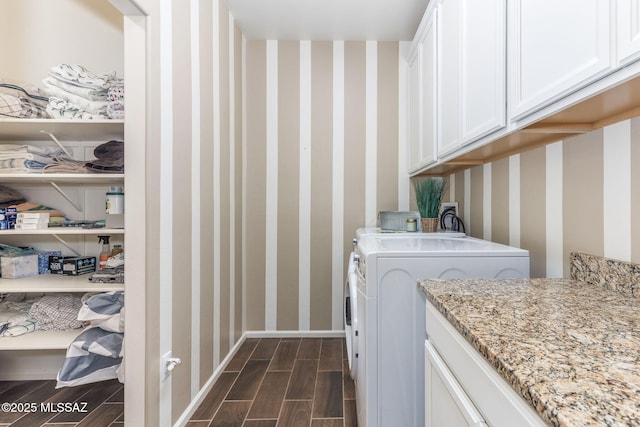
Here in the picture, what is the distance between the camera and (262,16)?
94.2 inches

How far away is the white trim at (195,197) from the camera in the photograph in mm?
1750

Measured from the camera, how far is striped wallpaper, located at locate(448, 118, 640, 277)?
0.97 m

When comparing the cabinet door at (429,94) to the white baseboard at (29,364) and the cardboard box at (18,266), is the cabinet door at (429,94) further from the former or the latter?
the white baseboard at (29,364)

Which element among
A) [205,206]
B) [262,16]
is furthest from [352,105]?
[205,206]

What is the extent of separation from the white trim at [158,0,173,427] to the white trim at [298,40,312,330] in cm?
139

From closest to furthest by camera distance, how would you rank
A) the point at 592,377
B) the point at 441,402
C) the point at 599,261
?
the point at 592,377 < the point at 441,402 < the point at 599,261

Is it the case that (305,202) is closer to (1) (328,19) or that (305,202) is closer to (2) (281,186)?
(2) (281,186)

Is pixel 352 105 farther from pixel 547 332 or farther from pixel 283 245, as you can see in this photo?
pixel 547 332

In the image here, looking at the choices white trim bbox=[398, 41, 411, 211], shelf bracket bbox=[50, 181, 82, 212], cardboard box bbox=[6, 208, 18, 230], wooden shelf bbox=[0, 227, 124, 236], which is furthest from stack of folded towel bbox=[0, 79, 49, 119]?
white trim bbox=[398, 41, 411, 211]


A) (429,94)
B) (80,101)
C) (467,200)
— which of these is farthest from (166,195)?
(467,200)

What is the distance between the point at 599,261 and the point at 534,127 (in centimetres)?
49

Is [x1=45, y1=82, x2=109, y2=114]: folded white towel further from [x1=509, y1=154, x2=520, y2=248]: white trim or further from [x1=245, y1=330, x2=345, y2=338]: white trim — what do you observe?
[x1=509, y1=154, x2=520, y2=248]: white trim

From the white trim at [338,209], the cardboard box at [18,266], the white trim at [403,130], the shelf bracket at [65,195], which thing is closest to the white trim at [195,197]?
the shelf bracket at [65,195]

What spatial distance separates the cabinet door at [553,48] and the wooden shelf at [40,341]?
2.36 meters
